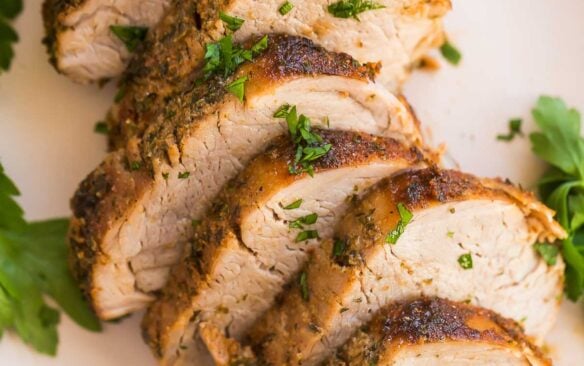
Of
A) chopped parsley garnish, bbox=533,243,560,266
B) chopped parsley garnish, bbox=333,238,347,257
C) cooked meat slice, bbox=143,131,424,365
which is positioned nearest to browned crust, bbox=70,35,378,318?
cooked meat slice, bbox=143,131,424,365

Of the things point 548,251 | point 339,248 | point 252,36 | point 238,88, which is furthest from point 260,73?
point 548,251

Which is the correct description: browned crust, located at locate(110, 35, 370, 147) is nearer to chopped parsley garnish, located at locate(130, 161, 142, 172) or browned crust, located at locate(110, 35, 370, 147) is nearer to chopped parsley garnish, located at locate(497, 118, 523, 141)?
chopped parsley garnish, located at locate(130, 161, 142, 172)

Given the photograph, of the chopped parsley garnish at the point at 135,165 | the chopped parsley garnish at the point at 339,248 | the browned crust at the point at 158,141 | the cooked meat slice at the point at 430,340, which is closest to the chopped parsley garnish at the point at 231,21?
the browned crust at the point at 158,141

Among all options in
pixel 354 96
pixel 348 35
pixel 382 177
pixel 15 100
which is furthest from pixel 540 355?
pixel 15 100

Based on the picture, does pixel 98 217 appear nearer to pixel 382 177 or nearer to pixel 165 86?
pixel 165 86

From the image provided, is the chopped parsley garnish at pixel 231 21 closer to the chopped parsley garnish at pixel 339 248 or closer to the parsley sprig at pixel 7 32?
the chopped parsley garnish at pixel 339 248

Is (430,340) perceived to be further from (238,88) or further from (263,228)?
(238,88)

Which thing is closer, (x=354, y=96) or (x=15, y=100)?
(x=354, y=96)
